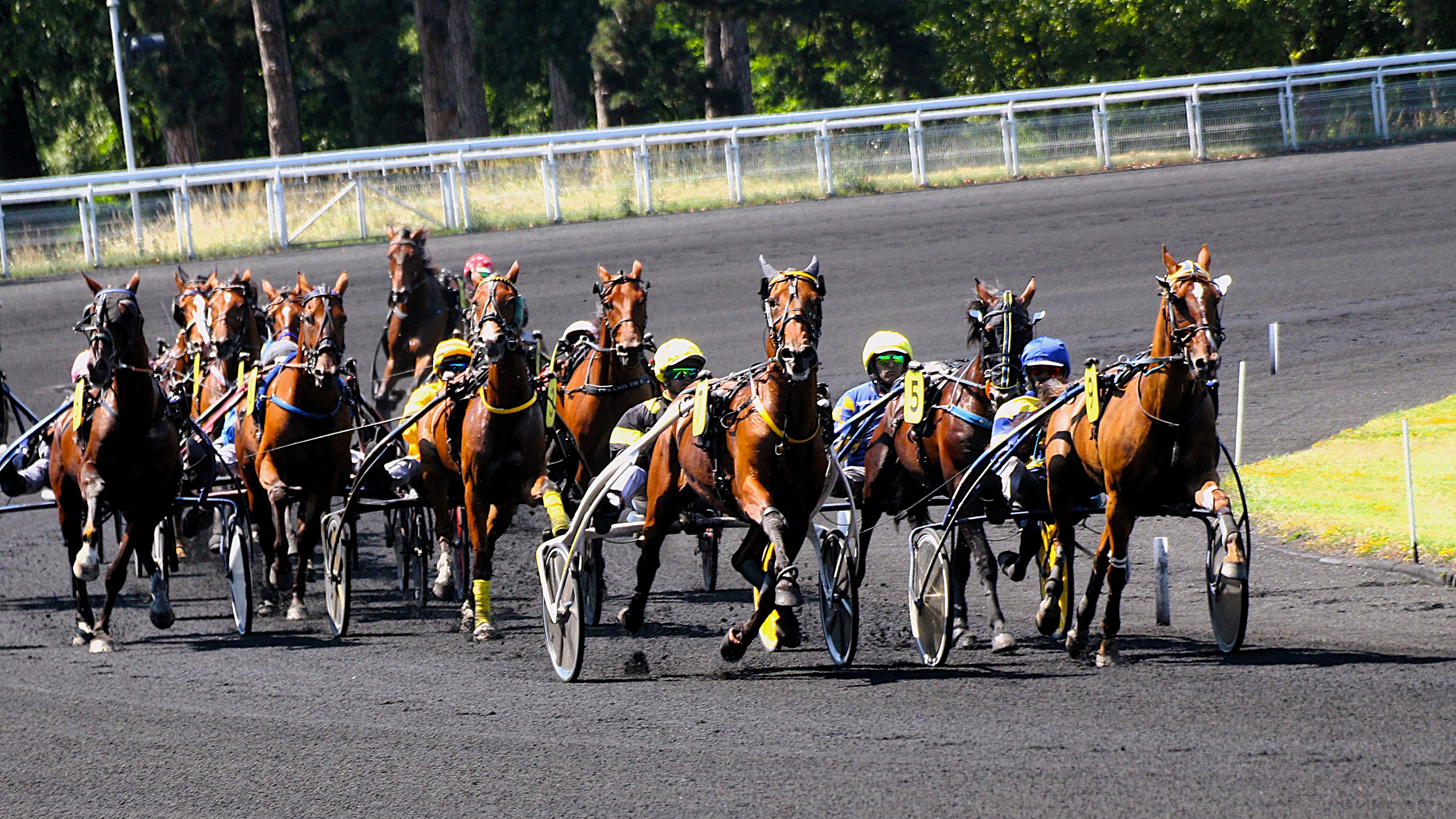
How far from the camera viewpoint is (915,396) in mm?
9320

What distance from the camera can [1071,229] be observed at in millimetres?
21234

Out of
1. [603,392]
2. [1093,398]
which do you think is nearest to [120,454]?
[603,392]

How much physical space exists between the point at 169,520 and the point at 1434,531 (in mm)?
7875

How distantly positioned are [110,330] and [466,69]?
21.3m

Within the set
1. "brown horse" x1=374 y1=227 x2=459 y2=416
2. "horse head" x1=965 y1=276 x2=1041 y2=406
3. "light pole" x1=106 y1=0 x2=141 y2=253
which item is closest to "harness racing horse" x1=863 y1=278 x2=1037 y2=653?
"horse head" x1=965 y1=276 x2=1041 y2=406

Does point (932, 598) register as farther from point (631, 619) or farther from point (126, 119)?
point (126, 119)

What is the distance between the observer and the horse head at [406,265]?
1495 centimetres

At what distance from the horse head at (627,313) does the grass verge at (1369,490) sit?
14.2ft

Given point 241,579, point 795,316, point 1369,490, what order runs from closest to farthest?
point 795,316
point 241,579
point 1369,490

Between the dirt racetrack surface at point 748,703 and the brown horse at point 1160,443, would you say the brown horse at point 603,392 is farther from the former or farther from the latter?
the brown horse at point 1160,443

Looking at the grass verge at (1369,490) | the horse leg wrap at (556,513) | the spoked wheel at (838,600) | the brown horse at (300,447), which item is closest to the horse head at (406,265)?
the brown horse at (300,447)

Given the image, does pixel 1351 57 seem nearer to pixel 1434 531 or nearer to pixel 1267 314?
pixel 1267 314

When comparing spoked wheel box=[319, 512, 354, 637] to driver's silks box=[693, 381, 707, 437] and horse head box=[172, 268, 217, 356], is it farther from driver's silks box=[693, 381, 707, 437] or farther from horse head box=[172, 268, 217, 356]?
horse head box=[172, 268, 217, 356]

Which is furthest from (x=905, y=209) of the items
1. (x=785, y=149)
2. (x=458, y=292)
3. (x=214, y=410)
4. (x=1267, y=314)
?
(x=214, y=410)
